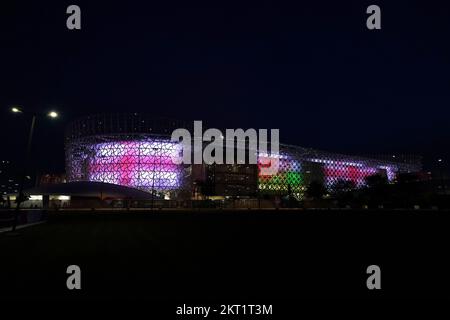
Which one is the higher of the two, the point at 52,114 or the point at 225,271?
the point at 52,114

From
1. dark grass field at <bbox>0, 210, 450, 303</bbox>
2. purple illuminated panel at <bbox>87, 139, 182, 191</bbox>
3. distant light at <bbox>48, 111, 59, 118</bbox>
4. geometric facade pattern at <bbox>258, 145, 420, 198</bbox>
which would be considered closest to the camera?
dark grass field at <bbox>0, 210, 450, 303</bbox>

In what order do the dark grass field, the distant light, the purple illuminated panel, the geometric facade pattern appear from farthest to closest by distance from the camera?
the geometric facade pattern
the purple illuminated panel
the distant light
the dark grass field

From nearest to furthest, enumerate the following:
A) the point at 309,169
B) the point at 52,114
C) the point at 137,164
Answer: the point at 52,114 < the point at 137,164 < the point at 309,169

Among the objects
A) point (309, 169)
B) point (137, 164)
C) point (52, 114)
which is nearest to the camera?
point (52, 114)

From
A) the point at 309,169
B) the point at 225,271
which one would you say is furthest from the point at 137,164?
the point at 225,271

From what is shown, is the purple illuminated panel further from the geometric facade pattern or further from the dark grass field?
the dark grass field

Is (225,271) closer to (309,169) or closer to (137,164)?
(137,164)

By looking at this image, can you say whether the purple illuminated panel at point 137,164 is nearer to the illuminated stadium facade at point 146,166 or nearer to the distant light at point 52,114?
the illuminated stadium facade at point 146,166

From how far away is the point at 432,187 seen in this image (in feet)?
333

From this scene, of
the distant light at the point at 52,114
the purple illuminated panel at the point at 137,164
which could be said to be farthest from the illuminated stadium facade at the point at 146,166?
the distant light at the point at 52,114

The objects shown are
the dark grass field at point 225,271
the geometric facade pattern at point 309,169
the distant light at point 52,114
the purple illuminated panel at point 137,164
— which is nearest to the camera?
the dark grass field at point 225,271

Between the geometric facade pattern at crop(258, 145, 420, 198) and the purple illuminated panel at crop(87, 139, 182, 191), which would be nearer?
the purple illuminated panel at crop(87, 139, 182, 191)

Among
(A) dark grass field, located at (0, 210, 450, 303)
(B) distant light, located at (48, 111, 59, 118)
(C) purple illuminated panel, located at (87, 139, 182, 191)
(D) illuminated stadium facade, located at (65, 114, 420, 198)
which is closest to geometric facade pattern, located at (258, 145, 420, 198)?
(D) illuminated stadium facade, located at (65, 114, 420, 198)
